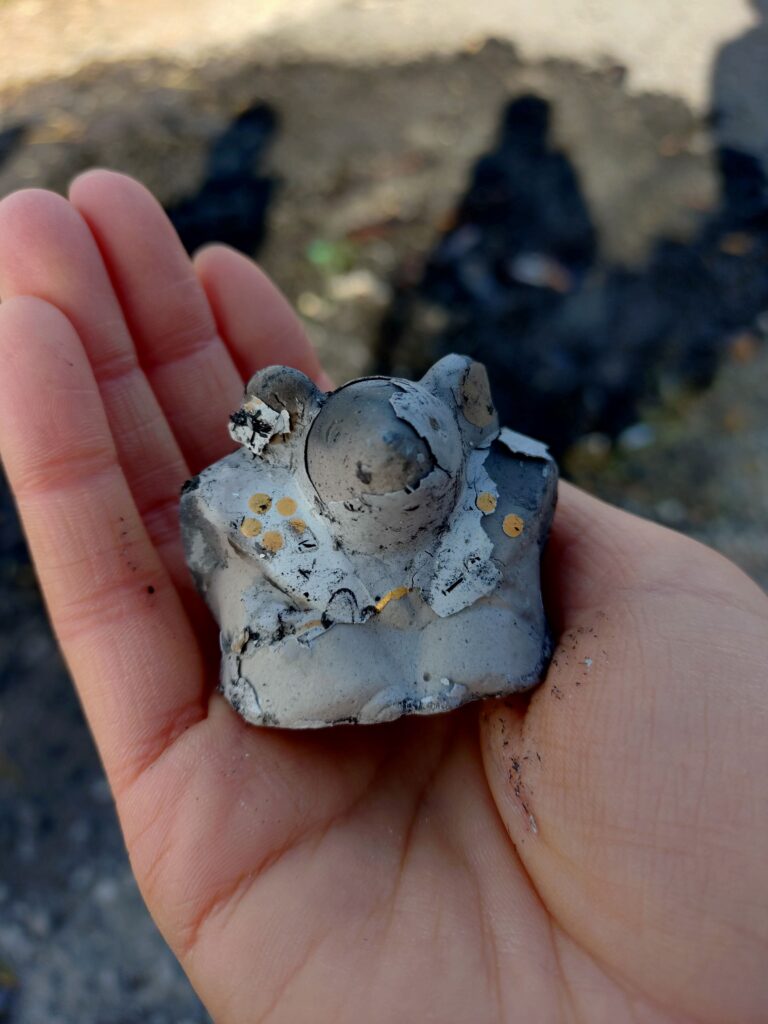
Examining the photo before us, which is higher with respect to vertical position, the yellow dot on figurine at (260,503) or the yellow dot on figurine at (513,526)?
the yellow dot on figurine at (260,503)

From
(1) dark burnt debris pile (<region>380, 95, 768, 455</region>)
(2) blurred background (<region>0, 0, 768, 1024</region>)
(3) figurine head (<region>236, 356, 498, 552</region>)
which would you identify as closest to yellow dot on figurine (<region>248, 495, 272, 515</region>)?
(3) figurine head (<region>236, 356, 498, 552</region>)

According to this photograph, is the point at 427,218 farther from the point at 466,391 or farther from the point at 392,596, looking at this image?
the point at 392,596

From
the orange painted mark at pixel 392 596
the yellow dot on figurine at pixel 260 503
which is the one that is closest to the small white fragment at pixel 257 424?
the yellow dot on figurine at pixel 260 503

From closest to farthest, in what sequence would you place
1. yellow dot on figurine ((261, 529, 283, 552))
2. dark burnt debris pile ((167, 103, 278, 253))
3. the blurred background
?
1. yellow dot on figurine ((261, 529, 283, 552))
2. the blurred background
3. dark burnt debris pile ((167, 103, 278, 253))

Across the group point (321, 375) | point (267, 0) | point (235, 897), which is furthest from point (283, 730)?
point (267, 0)

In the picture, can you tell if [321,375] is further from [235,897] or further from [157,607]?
[235,897]

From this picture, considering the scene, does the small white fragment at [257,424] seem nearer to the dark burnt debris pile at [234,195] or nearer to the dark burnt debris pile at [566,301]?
the dark burnt debris pile at [566,301]

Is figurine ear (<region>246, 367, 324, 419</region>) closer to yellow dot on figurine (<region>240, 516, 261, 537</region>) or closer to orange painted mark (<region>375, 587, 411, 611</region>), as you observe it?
yellow dot on figurine (<region>240, 516, 261, 537</region>)
